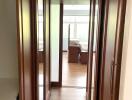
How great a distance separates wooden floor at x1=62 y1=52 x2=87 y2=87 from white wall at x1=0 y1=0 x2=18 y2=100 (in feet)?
8.52

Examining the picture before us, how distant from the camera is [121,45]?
1.23 metres

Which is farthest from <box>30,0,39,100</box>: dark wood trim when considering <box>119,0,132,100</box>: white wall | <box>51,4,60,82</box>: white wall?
<box>51,4,60,82</box>: white wall

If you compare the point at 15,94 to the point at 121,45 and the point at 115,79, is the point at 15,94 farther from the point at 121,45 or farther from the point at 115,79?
the point at 121,45

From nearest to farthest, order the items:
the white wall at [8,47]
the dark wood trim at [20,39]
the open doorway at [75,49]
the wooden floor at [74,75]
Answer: the dark wood trim at [20,39] → the white wall at [8,47] → the wooden floor at [74,75] → the open doorway at [75,49]

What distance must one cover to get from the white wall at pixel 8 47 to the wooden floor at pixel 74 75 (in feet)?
8.52

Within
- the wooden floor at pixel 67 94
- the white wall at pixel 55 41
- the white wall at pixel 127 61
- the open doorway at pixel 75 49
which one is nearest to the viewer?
the white wall at pixel 127 61

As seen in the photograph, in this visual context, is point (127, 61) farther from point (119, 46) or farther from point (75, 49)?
point (75, 49)

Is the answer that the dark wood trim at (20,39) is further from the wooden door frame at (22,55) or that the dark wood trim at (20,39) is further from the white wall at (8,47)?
the white wall at (8,47)

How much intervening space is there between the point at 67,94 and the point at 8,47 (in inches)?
91.0

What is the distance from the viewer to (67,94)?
3863 millimetres

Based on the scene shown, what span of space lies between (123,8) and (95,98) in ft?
5.70

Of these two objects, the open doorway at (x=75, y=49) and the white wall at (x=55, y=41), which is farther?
the open doorway at (x=75, y=49)

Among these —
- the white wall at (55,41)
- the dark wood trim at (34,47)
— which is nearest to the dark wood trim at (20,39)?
the dark wood trim at (34,47)

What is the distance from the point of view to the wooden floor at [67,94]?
12.1 feet
